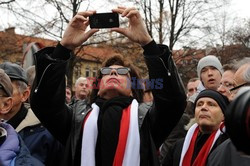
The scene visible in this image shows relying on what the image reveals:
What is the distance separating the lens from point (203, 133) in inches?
137

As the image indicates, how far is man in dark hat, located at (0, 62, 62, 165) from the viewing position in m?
2.96

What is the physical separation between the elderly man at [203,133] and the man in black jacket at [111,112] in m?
0.65

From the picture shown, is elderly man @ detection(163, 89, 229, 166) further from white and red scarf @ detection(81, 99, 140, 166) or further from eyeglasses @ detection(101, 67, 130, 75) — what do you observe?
eyeglasses @ detection(101, 67, 130, 75)

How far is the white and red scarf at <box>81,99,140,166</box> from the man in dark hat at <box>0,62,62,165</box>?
0.54 metres

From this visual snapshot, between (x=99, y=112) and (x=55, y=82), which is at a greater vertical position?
(x=55, y=82)

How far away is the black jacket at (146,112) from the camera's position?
2.62 m

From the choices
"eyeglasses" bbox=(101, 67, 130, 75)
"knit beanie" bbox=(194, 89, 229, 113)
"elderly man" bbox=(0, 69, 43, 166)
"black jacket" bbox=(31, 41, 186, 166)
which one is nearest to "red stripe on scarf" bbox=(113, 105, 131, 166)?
"black jacket" bbox=(31, 41, 186, 166)

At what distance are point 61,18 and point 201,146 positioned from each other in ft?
46.3

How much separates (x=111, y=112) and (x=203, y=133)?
1.15 m

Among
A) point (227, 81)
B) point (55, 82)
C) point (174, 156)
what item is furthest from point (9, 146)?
point (227, 81)

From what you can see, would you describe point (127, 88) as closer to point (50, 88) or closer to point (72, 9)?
point (50, 88)

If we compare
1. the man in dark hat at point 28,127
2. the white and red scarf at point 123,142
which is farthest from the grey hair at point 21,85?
the white and red scarf at point 123,142

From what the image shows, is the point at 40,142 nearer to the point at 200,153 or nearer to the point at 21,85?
the point at 21,85

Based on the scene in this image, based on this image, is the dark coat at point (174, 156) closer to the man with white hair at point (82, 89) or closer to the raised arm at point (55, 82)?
the raised arm at point (55, 82)
